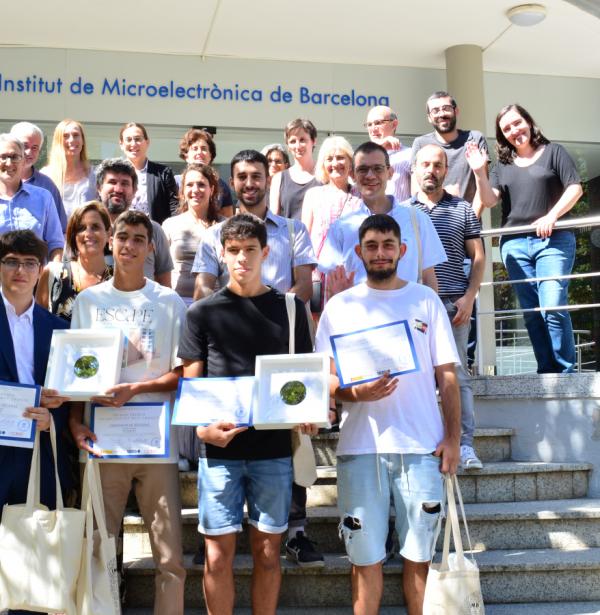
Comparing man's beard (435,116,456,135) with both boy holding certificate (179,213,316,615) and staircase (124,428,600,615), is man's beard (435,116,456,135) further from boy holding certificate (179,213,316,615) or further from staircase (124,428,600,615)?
boy holding certificate (179,213,316,615)

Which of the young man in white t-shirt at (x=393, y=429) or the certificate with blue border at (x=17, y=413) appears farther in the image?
the young man in white t-shirt at (x=393, y=429)

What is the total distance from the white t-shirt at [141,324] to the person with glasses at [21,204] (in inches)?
53.8

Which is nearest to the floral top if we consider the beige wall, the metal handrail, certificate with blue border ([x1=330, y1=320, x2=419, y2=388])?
certificate with blue border ([x1=330, y1=320, x2=419, y2=388])

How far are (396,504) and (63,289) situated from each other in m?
2.14

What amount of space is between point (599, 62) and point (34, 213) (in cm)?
905

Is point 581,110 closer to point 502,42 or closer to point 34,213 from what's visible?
point 502,42

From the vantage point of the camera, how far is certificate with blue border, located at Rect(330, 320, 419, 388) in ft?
13.1

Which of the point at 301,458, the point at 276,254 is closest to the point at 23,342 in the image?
the point at 301,458

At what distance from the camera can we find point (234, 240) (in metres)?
4.26

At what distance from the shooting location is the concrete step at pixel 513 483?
18.4 feet

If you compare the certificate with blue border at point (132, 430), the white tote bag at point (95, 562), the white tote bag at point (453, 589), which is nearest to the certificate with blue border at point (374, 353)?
the white tote bag at point (453, 589)

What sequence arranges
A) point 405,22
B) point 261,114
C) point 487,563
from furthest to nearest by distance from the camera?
1. point 261,114
2. point 405,22
3. point 487,563

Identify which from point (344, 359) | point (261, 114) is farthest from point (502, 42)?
point (344, 359)

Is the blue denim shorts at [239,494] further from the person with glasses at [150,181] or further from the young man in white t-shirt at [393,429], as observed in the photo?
the person with glasses at [150,181]
